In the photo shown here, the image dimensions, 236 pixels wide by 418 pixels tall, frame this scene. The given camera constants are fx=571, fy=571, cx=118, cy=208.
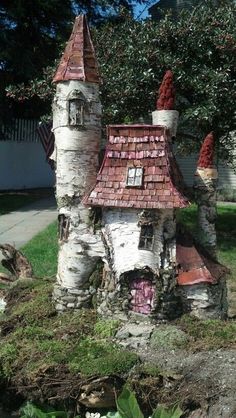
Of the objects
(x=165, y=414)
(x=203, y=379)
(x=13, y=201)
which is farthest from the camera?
(x=13, y=201)

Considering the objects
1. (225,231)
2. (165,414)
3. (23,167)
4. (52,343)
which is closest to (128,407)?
(165,414)

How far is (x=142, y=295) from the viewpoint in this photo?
514 centimetres

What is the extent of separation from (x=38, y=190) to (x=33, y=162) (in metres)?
1.28

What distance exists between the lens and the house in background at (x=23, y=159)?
19812 mm

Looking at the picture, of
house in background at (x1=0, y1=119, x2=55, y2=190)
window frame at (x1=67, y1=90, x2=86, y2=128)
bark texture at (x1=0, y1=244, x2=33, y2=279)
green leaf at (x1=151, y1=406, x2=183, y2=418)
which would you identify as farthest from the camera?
house in background at (x1=0, y1=119, x2=55, y2=190)

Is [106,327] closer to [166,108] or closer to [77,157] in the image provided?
[77,157]

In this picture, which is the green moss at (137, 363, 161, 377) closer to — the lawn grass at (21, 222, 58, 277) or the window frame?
the window frame

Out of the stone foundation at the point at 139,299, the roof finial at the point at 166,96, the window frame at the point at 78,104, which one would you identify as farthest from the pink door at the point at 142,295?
the roof finial at the point at 166,96

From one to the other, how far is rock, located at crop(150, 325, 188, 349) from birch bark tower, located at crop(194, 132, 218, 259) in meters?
0.97

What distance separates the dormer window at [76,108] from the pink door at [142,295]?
155 centimetres

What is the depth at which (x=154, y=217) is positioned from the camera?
200 inches

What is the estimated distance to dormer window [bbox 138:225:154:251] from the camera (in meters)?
5.10

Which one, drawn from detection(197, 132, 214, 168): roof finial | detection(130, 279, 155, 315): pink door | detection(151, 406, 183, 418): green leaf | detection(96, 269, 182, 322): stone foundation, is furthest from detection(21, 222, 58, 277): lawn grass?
detection(151, 406, 183, 418): green leaf

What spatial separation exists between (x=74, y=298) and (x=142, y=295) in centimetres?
70
